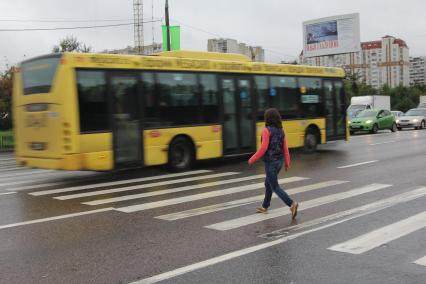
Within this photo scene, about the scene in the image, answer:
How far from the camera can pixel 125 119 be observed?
12.5 metres

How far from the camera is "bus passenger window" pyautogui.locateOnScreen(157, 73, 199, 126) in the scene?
526 inches

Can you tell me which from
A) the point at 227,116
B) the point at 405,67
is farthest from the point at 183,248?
the point at 405,67

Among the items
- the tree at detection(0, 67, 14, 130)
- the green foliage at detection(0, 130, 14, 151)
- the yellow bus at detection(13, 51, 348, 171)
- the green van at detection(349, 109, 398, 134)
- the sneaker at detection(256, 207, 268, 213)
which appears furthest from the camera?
the tree at detection(0, 67, 14, 130)

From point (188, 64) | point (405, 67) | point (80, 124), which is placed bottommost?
point (80, 124)

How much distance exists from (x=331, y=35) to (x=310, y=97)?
38.0 meters

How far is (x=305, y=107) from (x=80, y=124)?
28.2 feet

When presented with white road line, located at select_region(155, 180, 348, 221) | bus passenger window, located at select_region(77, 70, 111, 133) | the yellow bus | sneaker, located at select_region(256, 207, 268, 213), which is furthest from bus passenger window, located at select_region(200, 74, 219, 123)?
sneaker, located at select_region(256, 207, 268, 213)

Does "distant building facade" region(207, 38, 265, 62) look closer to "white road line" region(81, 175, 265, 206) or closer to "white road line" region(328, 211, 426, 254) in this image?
"white road line" region(81, 175, 265, 206)

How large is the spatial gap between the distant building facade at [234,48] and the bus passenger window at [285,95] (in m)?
35.0

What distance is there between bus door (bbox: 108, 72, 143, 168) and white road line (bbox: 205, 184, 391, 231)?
16.6 ft

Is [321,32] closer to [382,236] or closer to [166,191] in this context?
[166,191]

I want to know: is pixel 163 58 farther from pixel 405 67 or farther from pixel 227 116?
pixel 405 67

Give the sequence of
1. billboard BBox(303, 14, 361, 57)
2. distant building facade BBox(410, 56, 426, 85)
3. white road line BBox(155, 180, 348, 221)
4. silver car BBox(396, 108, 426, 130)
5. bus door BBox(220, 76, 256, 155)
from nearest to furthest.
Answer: white road line BBox(155, 180, 348, 221) < bus door BBox(220, 76, 256, 155) < silver car BBox(396, 108, 426, 130) < billboard BBox(303, 14, 361, 57) < distant building facade BBox(410, 56, 426, 85)

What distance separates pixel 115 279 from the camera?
5.10 m
